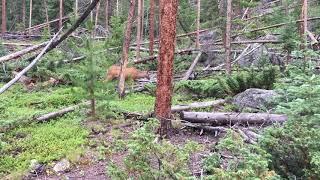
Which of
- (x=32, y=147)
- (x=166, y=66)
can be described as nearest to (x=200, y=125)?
(x=166, y=66)

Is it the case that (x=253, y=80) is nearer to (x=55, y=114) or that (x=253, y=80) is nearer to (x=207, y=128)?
(x=207, y=128)

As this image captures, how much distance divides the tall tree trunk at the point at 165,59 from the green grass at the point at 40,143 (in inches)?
79.5

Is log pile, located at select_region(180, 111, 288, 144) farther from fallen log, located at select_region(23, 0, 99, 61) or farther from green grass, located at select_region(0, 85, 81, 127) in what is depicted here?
fallen log, located at select_region(23, 0, 99, 61)

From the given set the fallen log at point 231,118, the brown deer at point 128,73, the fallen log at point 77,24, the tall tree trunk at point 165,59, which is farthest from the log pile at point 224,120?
the brown deer at point 128,73

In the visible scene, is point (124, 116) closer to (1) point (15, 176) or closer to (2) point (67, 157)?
(2) point (67, 157)

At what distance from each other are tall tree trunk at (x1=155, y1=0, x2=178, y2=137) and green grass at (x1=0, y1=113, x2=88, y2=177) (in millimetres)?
2019

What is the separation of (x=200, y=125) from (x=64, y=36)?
753 centimetres

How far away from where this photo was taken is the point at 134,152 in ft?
15.3

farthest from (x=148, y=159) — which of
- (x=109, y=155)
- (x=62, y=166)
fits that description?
(x=109, y=155)

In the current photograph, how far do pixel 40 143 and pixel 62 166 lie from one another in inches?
61.3

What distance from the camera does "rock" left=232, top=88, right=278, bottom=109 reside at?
11.5m

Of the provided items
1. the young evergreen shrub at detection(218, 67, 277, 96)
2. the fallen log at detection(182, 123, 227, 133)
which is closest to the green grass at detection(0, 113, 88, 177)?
the fallen log at detection(182, 123, 227, 133)

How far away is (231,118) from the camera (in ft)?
33.2

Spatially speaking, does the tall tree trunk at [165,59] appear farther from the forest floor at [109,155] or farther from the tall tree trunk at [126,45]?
the tall tree trunk at [126,45]
